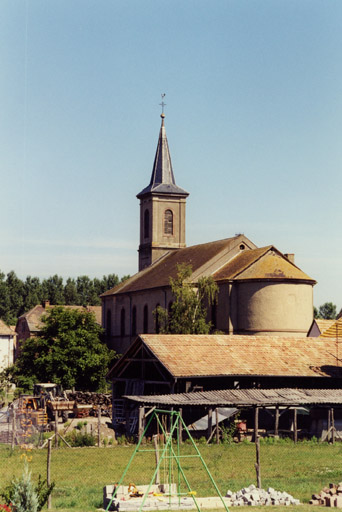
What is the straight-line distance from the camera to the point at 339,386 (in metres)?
40.5

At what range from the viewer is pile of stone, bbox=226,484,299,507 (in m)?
18.7

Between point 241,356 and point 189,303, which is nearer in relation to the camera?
point 241,356

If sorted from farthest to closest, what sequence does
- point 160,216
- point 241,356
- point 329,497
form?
point 160,216, point 241,356, point 329,497

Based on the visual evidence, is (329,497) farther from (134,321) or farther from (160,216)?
(160,216)

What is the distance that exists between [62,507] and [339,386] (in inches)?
979

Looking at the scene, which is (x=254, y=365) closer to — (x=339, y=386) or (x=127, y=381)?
(x=339, y=386)

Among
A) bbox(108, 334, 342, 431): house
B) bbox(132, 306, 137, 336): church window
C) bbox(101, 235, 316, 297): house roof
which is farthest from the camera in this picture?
bbox(132, 306, 137, 336): church window

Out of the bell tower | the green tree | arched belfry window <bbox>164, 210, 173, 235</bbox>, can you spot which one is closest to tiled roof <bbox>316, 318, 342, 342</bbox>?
the bell tower

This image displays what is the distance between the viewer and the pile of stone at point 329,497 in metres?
18.5

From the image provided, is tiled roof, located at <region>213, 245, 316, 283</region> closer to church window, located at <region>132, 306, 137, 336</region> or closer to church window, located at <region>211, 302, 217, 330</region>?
church window, located at <region>211, 302, 217, 330</region>

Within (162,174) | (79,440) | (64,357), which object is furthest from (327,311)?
(79,440)

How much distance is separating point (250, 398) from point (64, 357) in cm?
2715

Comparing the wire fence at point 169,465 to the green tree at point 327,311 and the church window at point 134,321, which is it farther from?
the green tree at point 327,311

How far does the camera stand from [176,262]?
7188cm
